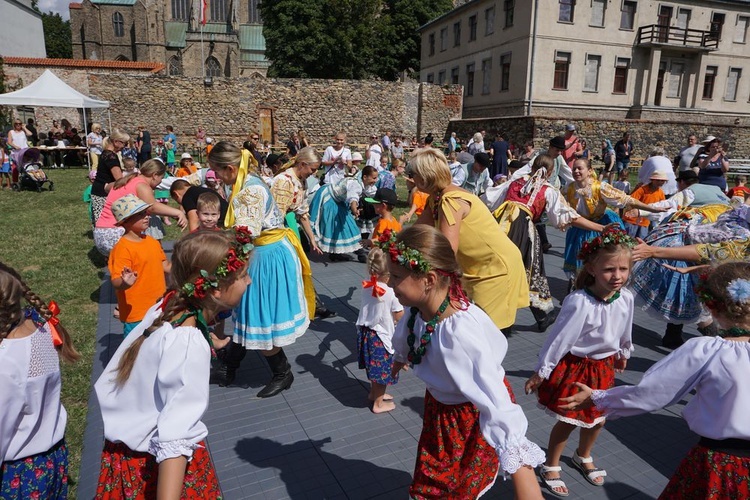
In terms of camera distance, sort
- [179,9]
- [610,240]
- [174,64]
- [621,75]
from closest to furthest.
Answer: [610,240], [621,75], [174,64], [179,9]

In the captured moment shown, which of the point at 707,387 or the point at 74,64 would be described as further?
the point at 74,64

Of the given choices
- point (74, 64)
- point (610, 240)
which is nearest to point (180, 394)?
point (610, 240)

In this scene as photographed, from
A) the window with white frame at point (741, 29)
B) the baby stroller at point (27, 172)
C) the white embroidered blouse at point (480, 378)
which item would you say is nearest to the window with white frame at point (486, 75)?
the window with white frame at point (741, 29)

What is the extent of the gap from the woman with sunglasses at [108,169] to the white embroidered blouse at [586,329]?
6.80m

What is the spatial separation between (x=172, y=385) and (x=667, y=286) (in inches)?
192

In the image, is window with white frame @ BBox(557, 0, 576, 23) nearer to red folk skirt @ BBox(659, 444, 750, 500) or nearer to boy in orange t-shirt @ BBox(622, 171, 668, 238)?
boy in orange t-shirt @ BBox(622, 171, 668, 238)

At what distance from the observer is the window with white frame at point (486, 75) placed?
1302 inches

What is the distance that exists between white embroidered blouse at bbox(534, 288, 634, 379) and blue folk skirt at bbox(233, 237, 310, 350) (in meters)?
2.07

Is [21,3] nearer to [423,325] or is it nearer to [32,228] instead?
[32,228]

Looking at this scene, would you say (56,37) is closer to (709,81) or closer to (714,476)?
(709,81)

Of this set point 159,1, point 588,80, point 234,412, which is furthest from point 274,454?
point 159,1

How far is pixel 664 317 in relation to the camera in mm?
4883

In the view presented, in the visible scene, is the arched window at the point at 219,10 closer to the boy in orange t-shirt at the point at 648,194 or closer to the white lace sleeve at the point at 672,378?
the boy in orange t-shirt at the point at 648,194

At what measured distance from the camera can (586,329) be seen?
2865mm
